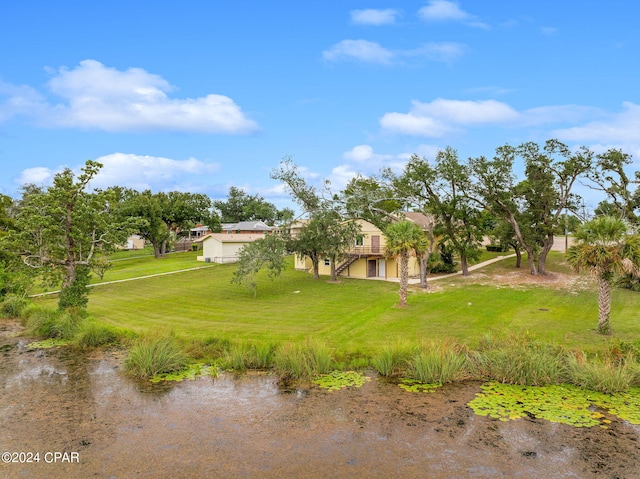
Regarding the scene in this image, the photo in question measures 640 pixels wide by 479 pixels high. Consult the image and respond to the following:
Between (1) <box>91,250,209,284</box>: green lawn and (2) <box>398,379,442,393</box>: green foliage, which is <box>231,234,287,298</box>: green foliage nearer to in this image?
(1) <box>91,250,209,284</box>: green lawn

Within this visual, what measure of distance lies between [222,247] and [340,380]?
38.3 meters

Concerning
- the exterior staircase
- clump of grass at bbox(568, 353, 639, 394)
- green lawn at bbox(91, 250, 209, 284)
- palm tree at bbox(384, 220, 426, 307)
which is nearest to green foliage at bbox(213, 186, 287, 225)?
green lawn at bbox(91, 250, 209, 284)

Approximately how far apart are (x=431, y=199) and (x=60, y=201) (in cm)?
2608

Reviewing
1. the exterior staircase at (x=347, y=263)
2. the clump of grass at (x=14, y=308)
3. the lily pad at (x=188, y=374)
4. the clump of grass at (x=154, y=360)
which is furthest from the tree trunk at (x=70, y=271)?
the exterior staircase at (x=347, y=263)

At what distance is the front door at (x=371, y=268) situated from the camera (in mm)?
39719

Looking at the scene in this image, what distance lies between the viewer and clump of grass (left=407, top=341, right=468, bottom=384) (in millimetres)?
14766

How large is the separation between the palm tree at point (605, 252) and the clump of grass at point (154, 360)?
17.6m

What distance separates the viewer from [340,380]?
15.1 meters

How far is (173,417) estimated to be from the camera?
1242 cm

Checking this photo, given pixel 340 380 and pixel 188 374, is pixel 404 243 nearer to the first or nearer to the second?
pixel 340 380

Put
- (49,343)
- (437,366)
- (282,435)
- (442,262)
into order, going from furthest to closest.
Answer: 1. (442,262)
2. (49,343)
3. (437,366)
4. (282,435)

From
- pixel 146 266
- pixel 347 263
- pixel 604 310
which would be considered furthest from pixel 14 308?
pixel 604 310

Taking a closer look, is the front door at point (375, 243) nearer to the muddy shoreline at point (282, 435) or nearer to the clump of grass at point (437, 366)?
the clump of grass at point (437, 366)

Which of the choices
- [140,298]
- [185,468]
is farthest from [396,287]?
[185,468]
